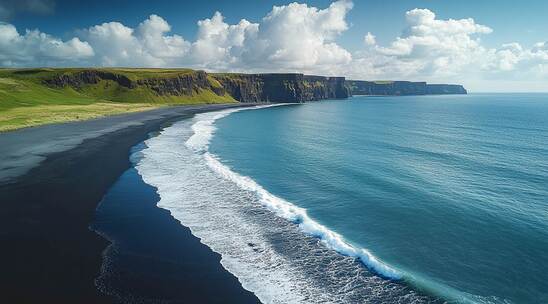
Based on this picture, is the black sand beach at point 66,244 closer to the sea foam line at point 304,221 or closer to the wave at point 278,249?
the wave at point 278,249

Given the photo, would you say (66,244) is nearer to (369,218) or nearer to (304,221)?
(304,221)

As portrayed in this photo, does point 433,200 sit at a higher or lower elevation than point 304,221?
higher

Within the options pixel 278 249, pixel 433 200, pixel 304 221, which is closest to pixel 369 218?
pixel 304 221

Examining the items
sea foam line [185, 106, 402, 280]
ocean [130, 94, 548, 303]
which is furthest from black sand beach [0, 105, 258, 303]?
sea foam line [185, 106, 402, 280]

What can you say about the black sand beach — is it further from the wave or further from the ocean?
the ocean

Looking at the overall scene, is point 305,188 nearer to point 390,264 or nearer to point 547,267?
point 390,264

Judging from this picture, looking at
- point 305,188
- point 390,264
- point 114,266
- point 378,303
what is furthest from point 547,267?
point 114,266
